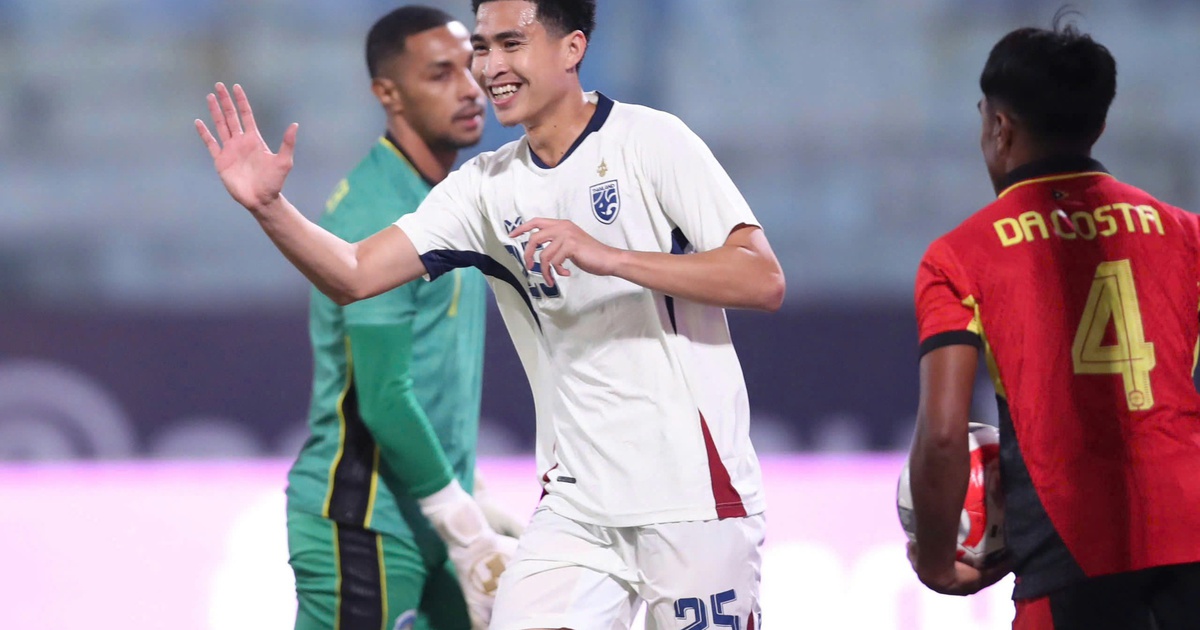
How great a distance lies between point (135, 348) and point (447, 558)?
13.0 feet

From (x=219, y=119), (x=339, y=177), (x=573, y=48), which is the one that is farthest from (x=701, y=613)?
(x=339, y=177)

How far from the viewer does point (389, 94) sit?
159 inches

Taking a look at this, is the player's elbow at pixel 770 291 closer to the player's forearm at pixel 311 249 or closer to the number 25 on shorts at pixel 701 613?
the number 25 on shorts at pixel 701 613

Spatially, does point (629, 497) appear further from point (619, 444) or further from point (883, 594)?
point (883, 594)

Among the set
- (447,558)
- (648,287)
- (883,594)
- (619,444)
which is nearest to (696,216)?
(648,287)

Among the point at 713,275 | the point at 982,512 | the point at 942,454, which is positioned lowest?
the point at 982,512

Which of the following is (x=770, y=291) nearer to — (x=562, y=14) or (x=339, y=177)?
(x=562, y=14)

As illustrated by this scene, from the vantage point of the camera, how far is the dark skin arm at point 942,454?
2.58 metres

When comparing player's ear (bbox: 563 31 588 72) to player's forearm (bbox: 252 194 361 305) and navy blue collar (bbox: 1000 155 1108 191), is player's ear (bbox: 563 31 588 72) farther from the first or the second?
navy blue collar (bbox: 1000 155 1108 191)

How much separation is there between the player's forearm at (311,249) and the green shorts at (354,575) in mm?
834

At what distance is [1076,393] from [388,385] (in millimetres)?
1610

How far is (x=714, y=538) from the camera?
9.21ft

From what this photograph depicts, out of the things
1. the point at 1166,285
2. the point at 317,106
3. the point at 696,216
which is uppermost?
the point at 317,106

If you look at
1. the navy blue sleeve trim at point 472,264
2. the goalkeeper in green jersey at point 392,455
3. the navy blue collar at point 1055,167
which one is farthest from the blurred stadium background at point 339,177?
the navy blue collar at point 1055,167
